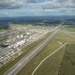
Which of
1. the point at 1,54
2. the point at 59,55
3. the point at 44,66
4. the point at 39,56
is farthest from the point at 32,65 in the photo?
the point at 1,54

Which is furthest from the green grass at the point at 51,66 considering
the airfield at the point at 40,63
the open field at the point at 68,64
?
the open field at the point at 68,64

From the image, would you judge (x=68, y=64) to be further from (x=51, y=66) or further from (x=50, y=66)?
(x=50, y=66)

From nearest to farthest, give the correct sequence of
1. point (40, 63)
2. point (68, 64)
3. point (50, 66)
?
point (50, 66), point (68, 64), point (40, 63)

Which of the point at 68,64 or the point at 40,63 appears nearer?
the point at 68,64

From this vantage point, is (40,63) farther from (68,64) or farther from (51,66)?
(68,64)

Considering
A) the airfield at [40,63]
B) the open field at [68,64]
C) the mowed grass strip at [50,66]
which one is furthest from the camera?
the airfield at [40,63]

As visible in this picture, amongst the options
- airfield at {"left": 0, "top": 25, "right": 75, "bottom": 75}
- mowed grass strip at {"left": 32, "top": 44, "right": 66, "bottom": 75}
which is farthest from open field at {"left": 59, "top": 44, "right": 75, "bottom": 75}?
mowed grass strip at {"left": 32, "top": 44, "right": 66, "bottom": 75}

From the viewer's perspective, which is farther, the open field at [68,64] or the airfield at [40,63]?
the airfield at [40,63]

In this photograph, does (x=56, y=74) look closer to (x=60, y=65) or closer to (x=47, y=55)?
(x=60, y=65)

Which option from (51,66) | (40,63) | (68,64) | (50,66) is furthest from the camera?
(40,63)

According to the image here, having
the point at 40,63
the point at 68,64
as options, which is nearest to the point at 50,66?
the point at 40,63

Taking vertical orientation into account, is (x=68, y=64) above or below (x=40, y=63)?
above

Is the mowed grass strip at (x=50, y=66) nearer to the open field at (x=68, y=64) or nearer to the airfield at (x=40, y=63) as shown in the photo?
the airfield at (x=40, y=63)
